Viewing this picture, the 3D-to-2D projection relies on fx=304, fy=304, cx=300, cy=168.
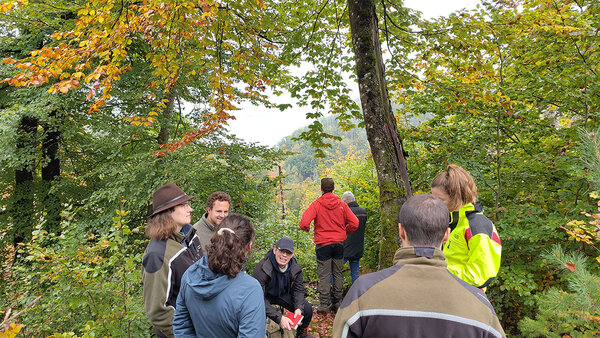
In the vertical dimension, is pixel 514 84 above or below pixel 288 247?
above

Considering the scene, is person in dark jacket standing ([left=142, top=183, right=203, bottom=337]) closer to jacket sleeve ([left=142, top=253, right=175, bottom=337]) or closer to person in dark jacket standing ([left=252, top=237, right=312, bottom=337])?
jacket sleeve ([left=142, top=253, right=175, bottom=337])

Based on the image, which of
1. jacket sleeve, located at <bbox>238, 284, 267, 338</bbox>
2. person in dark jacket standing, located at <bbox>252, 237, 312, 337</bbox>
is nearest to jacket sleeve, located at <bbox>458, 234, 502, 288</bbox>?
jacket sleeve, located at <bbox>238, 284, 267, 338</bbox>

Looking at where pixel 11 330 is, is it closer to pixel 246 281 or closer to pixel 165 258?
pixel 165 258

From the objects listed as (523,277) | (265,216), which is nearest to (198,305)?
(523,277)

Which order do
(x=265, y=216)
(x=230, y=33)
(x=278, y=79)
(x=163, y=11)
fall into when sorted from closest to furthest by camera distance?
(x=163, y=11), (x=230, y=33), (x=278, y=79), (x=265, y=216)

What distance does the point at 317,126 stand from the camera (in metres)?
4.71

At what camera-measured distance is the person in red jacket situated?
5008 millimetres

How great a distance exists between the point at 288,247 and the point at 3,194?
33.7ft

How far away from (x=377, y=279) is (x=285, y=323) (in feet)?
7.64

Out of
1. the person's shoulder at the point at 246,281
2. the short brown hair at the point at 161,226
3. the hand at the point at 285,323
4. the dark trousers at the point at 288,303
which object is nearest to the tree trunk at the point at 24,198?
the short brown hair at the point at 161,226

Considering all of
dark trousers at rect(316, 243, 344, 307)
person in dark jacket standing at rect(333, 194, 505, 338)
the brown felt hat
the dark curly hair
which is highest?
the brown felt hat

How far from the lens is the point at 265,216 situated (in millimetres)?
7266

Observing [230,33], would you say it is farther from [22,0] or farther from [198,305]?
[198,305]

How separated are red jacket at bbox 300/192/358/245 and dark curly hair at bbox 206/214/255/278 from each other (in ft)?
10.3
